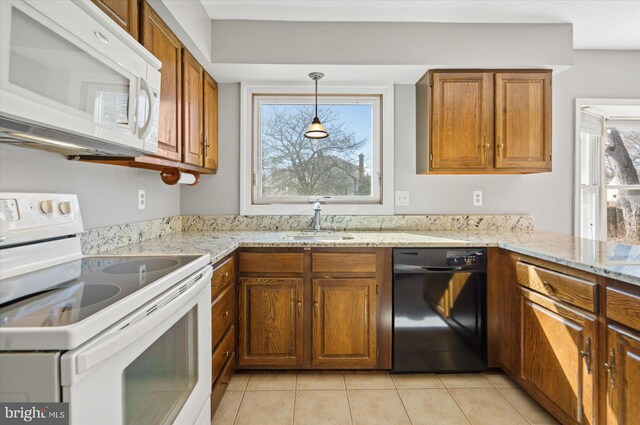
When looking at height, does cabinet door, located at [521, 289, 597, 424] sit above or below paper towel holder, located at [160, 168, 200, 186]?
below

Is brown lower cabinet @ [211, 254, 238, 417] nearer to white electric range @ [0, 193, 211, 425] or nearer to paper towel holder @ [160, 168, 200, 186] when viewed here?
white electric range @ [0, 193, 211, 425]

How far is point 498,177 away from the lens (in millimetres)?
2727

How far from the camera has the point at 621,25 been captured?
7.96 ft

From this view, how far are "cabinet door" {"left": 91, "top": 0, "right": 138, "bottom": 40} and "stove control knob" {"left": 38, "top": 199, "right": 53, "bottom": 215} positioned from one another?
732 millimetres

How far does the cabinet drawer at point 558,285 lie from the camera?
4.66ft

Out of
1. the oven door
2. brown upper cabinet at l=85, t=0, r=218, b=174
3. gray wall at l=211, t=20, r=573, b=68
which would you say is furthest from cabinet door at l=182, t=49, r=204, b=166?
the oven door

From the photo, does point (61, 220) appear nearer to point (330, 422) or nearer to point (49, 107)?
point (49, 107)

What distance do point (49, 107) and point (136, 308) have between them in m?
0.55

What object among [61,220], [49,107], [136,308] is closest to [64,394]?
[136,308]

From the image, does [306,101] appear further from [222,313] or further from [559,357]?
[559,357]

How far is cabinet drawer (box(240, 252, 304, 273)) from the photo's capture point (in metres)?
2.11

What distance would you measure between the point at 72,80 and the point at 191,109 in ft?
4.01

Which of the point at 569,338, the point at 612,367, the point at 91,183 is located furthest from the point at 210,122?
the point at 612,367

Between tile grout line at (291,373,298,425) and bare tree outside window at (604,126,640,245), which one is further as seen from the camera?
bare tree outside window at (604,126,640,245)
